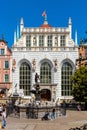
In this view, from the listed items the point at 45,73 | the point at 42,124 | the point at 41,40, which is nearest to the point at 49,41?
the point at 41,40

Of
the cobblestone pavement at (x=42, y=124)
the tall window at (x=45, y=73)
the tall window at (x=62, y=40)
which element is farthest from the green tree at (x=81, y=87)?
the cobblestone pavement at (x=42, y=124)

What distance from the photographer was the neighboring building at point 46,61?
67.0 metres

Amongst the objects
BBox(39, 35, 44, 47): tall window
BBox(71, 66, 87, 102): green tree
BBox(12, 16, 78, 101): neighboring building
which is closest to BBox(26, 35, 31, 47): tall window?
BBox(12, 16, 78, 101): neighboring building

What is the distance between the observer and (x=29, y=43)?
68062 millimetres

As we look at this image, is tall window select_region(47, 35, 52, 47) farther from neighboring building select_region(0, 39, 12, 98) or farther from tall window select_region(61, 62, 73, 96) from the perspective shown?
neighboring building select_region(0, 39, 12, 98)

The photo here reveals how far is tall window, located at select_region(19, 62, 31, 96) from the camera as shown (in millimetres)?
67250

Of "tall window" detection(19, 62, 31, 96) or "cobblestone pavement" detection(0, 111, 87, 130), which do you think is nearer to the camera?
"cobblestone pavement" detection(0, 111, 87, 130)

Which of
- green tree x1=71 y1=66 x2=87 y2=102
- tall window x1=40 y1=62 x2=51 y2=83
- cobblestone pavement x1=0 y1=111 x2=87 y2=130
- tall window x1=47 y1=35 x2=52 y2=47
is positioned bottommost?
cobblestone pavement x1=0 y1=111 x2=87 y2=130

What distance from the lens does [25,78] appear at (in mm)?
67375

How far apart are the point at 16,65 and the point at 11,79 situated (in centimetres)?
288

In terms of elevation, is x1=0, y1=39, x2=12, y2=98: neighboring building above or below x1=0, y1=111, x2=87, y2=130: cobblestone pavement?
above

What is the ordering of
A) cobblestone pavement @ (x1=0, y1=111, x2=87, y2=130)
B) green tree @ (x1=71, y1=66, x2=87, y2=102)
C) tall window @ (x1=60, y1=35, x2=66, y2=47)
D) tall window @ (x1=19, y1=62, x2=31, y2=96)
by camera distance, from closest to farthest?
cobblestone pavement @ (x1=0, y1=111, x2=87, y2=130) < green tree @ (x1=71, y1=66, x2=87, y2=102) < tall window @ (x1=19, y1=62, x2=31, y2=96) < tall window @ (x1=60, y1=35, x2=66, y2=47)

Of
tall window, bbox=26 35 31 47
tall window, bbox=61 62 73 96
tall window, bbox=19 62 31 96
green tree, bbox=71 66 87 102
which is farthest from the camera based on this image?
tall window, bbox=26 35 31 47

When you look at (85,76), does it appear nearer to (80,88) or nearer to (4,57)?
(80,88)
